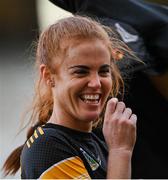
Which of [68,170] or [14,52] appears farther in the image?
[14,52]

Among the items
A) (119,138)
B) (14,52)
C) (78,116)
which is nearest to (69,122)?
Result: (78,116)

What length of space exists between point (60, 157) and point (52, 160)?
0.06ft

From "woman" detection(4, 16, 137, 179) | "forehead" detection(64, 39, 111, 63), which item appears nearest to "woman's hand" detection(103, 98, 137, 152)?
"woman" detection(4, 16, 137, 179)

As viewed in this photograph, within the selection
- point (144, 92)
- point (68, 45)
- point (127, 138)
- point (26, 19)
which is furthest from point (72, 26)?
point (26, 19)

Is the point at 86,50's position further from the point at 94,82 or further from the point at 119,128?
the point at 119,128

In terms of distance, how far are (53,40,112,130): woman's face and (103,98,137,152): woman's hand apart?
0.05 meters

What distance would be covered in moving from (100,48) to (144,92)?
454 mm

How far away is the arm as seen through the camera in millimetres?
1170

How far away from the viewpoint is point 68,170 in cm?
118

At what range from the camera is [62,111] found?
1272 millimetres

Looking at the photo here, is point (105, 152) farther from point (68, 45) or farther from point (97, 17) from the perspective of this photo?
point (97, 17)

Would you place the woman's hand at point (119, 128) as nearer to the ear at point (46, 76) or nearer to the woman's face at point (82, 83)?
the woman's face at point (82, 83)

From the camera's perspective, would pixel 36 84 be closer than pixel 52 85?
No

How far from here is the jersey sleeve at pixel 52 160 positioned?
3.85 ft
